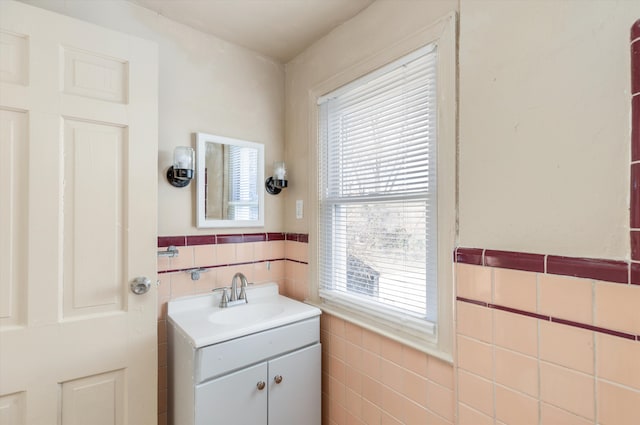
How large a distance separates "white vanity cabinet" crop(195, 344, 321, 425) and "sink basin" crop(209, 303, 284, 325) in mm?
273

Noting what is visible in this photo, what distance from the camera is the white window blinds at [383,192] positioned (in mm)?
1270

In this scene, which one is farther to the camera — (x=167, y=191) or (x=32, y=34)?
(x=167, y=191)

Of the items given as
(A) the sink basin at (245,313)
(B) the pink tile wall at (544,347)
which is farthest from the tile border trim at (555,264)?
(A) the sink basin at (245,313)

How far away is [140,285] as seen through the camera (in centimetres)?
133

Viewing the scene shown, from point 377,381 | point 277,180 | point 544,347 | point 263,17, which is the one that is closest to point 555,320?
point 544,347

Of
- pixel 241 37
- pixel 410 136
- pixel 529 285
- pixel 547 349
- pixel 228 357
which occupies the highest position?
pixel 241 37

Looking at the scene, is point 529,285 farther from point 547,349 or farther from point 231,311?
point 231,311

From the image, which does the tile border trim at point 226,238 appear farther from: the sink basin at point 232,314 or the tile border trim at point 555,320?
the tile border trim at point 555,320

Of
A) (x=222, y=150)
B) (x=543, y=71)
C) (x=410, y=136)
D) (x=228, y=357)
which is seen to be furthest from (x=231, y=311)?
(x=543, y=71)

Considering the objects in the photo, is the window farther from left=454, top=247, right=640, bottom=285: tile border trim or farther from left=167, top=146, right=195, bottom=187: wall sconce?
left=167, top=146, right=195, bottom=187: wall sconce

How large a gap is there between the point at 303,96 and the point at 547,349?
1.72 metres

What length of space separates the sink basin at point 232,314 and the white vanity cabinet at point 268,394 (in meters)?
0.17

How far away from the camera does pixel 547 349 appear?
896mm

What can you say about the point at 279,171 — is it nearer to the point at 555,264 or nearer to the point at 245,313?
the point at 245,313
